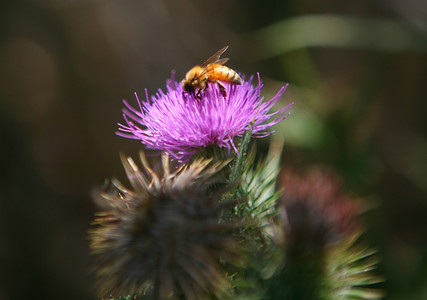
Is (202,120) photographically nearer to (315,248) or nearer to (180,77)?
(315,248)

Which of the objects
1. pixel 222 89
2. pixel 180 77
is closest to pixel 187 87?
pixel 222 89

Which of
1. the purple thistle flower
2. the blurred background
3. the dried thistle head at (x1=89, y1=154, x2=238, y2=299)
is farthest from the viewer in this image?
the blurred background

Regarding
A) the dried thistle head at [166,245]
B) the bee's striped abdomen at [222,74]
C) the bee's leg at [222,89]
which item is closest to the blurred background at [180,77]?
the bee's striped abdomen at [222,74]

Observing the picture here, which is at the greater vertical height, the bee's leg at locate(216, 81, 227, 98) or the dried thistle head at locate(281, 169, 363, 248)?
the bee's leg at locate(216, 81, 227, 98)

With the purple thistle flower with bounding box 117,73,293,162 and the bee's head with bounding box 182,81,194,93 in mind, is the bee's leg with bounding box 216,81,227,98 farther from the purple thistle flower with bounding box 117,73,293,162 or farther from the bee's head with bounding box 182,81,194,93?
the bee's head with bounding box 182,81,194,93

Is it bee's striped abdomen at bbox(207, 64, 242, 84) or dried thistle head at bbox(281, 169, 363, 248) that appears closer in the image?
dried thistle head at bbox(281, 169, 363, 248)

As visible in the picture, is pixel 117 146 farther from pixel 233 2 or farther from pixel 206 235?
pixel 206 235

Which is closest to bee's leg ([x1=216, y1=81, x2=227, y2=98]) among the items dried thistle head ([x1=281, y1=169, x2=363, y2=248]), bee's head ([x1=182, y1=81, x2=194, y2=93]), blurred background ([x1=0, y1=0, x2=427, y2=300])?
bee's head ([x1=182, y1=81, x2=194, y2=93])
